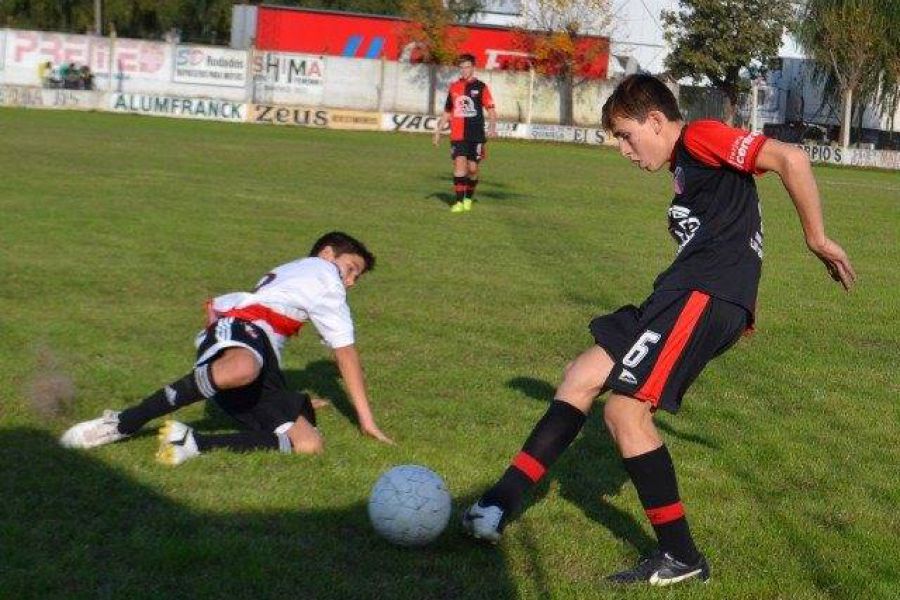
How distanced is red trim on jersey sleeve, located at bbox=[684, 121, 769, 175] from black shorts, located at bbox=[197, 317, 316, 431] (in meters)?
2.20

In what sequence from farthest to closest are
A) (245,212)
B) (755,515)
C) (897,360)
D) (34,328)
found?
(245,212), (897,360), (34,328), (755,515)

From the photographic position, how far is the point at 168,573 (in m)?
4.31

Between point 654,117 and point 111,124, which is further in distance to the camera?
point 111,124

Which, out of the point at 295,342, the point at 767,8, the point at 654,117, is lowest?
the point at 295,342

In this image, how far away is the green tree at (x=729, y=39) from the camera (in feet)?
174

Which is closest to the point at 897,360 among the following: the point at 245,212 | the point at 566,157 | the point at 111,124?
the point at 245,212

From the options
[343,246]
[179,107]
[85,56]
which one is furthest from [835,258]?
[85,56]

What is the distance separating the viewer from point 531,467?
479 cm

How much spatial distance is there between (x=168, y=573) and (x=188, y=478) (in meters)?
1.06

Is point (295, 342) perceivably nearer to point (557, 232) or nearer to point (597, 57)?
point (557, 232)

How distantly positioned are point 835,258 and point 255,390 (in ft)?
8.75

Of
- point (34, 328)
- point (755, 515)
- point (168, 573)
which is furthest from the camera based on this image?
point (34, 328)

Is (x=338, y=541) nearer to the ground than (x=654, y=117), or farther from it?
nearer to the ground

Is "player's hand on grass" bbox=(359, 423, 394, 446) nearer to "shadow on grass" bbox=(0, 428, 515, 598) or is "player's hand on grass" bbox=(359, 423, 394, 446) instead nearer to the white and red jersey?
the white and red jersey
